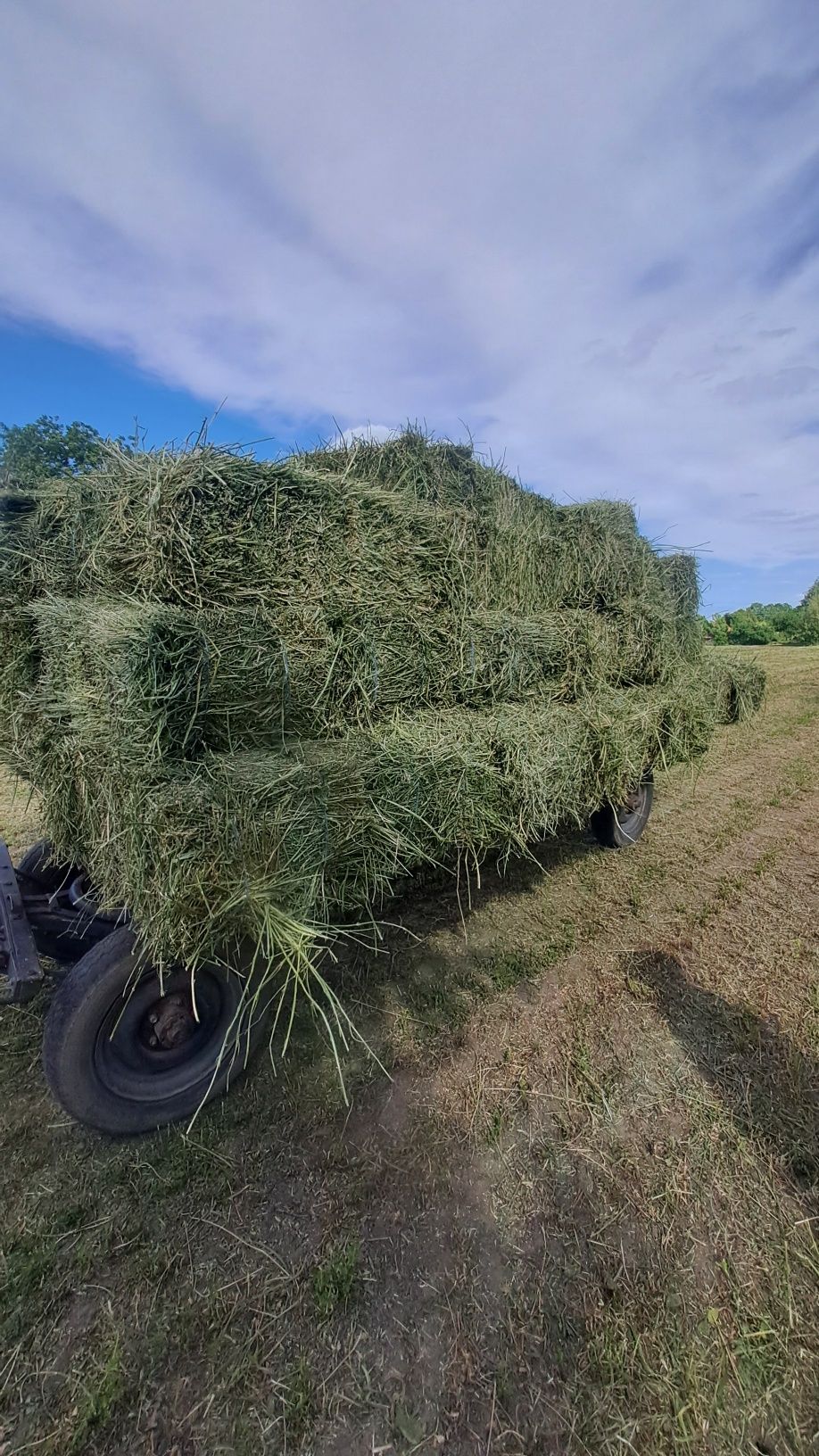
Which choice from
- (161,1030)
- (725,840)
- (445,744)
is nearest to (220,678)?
(445,744)

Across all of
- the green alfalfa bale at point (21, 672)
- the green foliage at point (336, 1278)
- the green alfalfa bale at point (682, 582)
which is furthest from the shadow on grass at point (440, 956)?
the green alfalfa bale at point (682, 582)

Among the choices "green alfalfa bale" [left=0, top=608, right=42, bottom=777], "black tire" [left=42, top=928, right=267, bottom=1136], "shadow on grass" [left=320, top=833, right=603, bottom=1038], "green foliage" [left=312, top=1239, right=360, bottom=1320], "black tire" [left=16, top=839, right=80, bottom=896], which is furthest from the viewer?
"black tire" [left=16, top=839, right=80, bottom=896]

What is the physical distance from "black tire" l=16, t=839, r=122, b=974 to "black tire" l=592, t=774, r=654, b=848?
3.68m

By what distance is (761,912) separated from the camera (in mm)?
3719

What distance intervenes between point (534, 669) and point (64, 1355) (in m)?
3.21

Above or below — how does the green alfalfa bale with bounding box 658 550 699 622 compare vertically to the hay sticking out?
above

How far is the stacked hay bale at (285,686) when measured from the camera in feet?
5.83

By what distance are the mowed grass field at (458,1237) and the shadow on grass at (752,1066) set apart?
0.5 inches

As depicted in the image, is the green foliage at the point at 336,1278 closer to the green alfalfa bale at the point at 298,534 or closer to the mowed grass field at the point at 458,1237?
the mowed grass field at the point at 458,1237

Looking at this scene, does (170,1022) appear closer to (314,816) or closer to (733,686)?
(314,816)

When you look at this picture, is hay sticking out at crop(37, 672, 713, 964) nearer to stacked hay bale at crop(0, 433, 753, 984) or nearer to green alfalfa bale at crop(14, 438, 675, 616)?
stacked hay bale at crop(0, 433, 753, 984)

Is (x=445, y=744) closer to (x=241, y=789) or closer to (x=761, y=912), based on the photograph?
(x=241, y=789)

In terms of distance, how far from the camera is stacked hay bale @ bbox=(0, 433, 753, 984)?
178 cm

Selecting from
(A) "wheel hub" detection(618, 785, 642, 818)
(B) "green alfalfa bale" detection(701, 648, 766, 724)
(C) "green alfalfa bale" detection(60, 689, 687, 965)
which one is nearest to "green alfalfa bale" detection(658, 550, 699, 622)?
(B) "green alfalfa bale" detection(701, 648, 766, 724)
